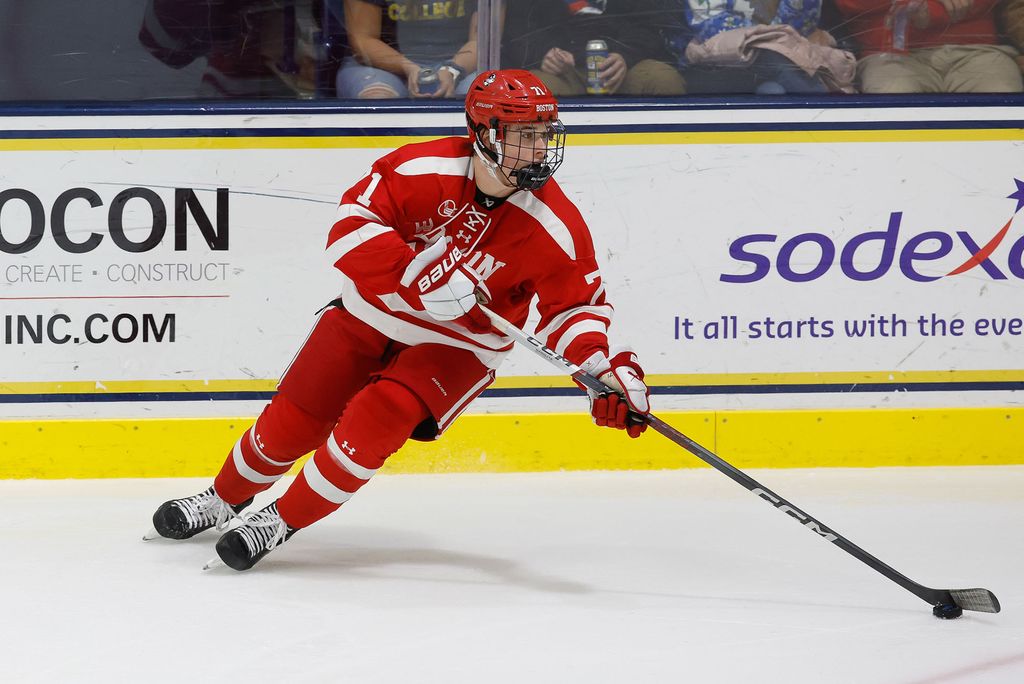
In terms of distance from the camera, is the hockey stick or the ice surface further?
the hockey stick

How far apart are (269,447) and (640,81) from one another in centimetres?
169

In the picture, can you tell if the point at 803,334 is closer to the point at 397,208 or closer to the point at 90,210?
the point at 397,208

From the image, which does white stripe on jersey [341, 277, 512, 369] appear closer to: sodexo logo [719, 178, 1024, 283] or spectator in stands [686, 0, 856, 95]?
sodexo logo [719, 178, 1024, 283]

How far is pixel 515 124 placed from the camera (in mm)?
2330

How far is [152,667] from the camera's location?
1.92 meters

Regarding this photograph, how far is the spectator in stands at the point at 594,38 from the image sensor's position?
3523mm

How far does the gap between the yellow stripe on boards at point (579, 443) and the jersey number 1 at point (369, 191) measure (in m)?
1.17

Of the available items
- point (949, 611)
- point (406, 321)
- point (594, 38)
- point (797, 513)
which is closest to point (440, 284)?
point (406, 321)

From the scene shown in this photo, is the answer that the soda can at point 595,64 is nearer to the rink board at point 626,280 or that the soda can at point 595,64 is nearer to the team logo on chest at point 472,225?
the rink board at point 626,280

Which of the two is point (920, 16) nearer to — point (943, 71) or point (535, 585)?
point (943, 71)

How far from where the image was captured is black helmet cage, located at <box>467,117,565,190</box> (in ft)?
7.66

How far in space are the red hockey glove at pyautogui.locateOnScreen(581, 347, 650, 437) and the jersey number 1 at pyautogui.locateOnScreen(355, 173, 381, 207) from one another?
1.97 ft

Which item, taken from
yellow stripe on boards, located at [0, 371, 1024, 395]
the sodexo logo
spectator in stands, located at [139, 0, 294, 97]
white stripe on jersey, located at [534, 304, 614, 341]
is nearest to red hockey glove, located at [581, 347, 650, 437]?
white stripe on jersey, located at [534, 304, 614, 341]

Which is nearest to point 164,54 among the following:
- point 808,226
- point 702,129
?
point 702,129
